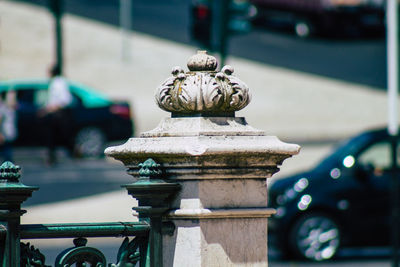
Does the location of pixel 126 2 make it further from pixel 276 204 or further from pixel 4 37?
pixel 276 204

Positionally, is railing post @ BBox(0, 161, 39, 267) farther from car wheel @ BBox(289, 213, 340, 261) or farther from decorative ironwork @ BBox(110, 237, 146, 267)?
car wheel @ BBox(289, 213, 340, 261)

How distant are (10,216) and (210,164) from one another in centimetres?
86

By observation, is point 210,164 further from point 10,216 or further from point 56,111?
point 56,111

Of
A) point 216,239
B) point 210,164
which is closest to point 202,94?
point 210,164

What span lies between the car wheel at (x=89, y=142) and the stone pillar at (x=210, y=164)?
1905cm

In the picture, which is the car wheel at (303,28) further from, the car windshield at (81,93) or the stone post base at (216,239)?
the stone post base at (216,239)

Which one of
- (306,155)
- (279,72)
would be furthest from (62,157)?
(279,72)

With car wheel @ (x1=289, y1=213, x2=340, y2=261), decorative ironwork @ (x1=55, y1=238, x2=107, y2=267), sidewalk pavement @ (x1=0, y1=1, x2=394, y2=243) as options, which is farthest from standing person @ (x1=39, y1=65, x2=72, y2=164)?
decorative ironwork @ (x1=55, y1=238, x2=107, y2=267)

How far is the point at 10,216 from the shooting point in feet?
14.9

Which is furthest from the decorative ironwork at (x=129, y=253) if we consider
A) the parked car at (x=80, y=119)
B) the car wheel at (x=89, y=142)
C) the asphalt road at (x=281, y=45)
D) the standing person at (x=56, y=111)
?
the asphalt road at (x=281, y=45)

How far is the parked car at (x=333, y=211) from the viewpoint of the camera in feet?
45.4

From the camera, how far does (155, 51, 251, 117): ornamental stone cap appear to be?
16.4 ft

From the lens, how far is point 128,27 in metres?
40.0

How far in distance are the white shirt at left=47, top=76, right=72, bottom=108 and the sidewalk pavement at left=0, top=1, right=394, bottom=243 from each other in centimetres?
720
